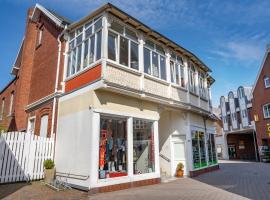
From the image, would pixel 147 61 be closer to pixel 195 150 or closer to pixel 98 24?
pixel 98 24

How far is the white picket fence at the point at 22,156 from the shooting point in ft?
31.9

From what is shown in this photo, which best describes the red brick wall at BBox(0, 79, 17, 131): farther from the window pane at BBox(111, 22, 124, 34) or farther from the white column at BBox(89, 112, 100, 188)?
the window pane at BBox(111, 22, 124, 34)

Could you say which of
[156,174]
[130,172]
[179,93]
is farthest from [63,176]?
[179,93]

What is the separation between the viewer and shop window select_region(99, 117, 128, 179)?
9090 millimetres

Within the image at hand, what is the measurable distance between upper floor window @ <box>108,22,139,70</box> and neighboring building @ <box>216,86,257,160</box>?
27444 millimetres

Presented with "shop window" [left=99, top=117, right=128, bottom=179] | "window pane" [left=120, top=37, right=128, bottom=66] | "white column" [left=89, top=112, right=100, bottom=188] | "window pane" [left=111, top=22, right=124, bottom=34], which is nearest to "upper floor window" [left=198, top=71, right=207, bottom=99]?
"window pane" [left=120, top=37, right=128, bottom=66]

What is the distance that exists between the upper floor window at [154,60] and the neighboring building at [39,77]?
183 inches

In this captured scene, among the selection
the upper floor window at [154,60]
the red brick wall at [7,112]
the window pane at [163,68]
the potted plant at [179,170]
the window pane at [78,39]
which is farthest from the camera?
the red brick wall at [7,112]

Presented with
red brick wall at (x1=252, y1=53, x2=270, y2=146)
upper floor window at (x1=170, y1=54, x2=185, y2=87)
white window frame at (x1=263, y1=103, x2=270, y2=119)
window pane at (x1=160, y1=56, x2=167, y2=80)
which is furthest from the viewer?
red brick wall at (x1=252, y1=53, x2=270, y2=146)

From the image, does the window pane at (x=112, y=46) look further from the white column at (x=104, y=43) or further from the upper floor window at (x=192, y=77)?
the upper floor window at (x=192, y=77)

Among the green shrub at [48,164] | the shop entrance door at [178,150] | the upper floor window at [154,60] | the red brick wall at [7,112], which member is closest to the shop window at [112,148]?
the green shrub at [48,164]

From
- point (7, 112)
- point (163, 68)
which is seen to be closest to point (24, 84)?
point (7, 112)

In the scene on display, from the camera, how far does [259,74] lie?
27.9 meters

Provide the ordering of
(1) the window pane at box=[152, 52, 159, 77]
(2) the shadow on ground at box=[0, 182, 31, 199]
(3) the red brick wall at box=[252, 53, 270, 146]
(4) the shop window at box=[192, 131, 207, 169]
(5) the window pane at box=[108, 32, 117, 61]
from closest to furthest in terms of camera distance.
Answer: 1. (2) the shadow on ground at box=[0, 182, 31, 199]
2. (5) the window pane at box=[108, 32, 117, 61]
3. (1) the window pane at box=[152, 52, 159, 77]
4. (4) the shop window at box=[192, 131, 207, 169]
5. (3) the red brick wall at box=[252, 53, 270, 146]
